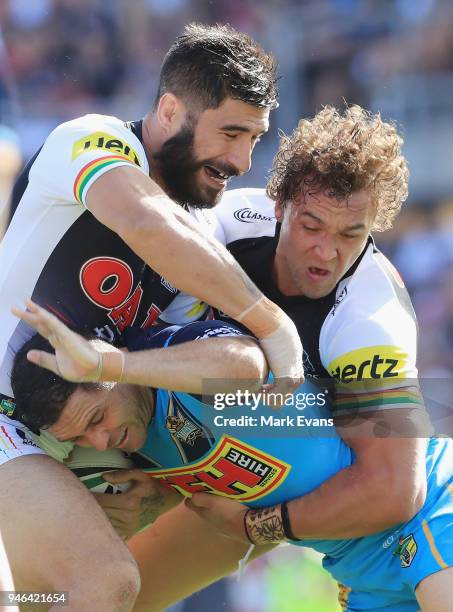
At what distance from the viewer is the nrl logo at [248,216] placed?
198 inches

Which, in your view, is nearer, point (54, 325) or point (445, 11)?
point (54, 325)

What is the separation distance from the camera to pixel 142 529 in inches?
190

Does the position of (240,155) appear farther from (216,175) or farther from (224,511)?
(224,511)

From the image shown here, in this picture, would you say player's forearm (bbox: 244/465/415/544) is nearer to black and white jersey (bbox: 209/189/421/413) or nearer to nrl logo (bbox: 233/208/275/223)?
black and white jersey (bbox: 209/189/421/413)

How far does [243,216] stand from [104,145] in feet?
4.01

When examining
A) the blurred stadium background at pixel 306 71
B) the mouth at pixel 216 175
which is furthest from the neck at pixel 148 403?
the blurred stadium background at pixel 306 71

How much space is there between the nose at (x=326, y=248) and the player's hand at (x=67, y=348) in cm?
134

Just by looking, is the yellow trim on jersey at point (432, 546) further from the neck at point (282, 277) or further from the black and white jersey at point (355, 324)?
the neck at point (282, 277)

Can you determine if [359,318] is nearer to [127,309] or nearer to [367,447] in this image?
[367,447]

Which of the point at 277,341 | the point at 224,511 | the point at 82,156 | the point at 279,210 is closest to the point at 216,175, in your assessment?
the point at 279,210

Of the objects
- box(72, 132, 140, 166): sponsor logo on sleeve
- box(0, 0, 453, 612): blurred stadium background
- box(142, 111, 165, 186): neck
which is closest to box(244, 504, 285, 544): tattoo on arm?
box(142, 111, 165, 186): neck

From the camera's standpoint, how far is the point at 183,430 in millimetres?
4191

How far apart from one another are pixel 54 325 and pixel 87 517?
87cm

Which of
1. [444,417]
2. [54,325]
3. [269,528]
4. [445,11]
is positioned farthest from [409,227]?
[54,325]
